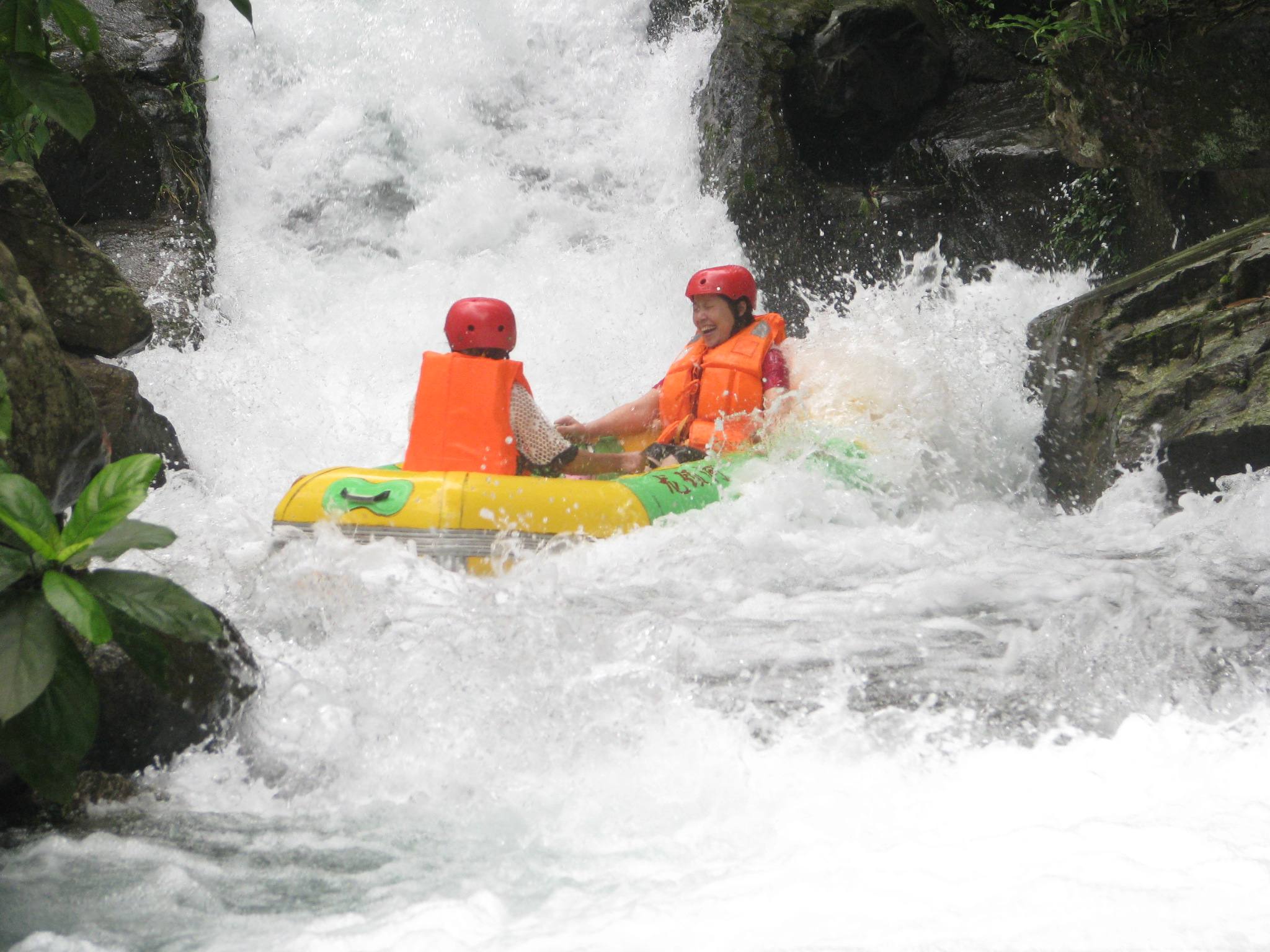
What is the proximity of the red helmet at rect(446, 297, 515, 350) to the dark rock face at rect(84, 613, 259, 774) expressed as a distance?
6.92 ft

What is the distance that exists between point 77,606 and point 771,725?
1.83 metres

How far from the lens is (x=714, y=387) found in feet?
17.0

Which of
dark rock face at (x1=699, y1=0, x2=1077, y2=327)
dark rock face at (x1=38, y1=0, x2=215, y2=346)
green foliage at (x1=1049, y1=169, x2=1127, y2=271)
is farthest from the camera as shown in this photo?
dark rock face at (x1=699, y1=0, x2=1077, y2=327)

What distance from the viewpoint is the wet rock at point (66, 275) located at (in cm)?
452

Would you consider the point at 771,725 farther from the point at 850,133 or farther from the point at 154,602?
the point at 850,133

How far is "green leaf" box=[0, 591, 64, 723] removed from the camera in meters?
1.19

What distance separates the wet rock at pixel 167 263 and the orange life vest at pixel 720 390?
4.35 meters

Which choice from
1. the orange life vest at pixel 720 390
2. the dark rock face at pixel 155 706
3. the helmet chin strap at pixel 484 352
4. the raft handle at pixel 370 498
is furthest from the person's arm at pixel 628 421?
the dark rock face at pixel 155 706

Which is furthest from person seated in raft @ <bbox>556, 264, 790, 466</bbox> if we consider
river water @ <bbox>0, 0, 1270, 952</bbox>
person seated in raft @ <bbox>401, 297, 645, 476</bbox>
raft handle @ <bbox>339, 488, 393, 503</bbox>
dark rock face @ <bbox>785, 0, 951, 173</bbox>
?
dark rock face @ <bbox>785, 0, 951, 173</bbox>

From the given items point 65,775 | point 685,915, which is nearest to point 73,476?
point 65,775

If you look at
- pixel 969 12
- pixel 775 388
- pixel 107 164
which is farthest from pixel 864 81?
pixel 107 164

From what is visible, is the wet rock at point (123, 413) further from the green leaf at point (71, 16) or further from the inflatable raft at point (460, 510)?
the green leaf at point (71, 16)

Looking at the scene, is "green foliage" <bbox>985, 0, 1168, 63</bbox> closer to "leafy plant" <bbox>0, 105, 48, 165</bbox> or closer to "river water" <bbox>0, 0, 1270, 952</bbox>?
"river water" <bbox>0, 0, 1270, 952</bbox>

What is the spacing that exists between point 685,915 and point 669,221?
25.4 ft
